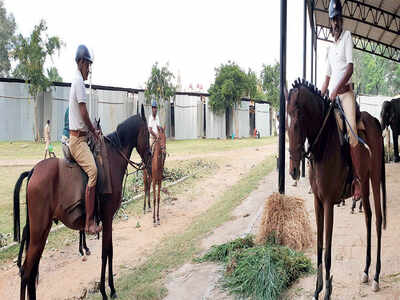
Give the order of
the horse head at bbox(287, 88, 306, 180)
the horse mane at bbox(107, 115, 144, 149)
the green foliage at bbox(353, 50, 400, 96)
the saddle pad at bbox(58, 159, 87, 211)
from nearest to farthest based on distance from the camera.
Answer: the horse head at bbox(287, 88, 306, 180) < the saddle pad at bbox(58, 159, 87, 211) < the horse mane at bbox(107, 115, 144, 149) < the green foliage at bbox(353, 50, 400, 96)

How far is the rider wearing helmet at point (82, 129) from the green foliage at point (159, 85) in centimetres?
2156

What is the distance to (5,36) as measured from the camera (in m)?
29.7

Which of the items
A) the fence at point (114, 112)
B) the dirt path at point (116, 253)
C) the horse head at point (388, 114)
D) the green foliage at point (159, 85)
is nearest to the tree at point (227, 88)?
the fence at point (114, 112)

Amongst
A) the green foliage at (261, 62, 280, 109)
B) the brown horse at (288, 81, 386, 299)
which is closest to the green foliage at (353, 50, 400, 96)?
the green foliage at (261, 62, 280, 109)

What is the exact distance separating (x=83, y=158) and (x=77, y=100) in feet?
2.36

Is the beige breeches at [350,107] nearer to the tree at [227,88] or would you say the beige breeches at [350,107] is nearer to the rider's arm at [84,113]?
the rider's arm at [84,113]

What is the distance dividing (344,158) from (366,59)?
50285mm

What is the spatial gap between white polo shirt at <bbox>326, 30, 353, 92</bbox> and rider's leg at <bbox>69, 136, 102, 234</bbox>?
3030mm

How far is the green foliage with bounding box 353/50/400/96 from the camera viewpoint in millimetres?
44438

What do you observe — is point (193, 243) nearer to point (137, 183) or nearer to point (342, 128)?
point (342, 128)

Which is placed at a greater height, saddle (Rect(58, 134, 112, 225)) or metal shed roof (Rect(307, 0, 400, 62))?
metal shed roof (Rect(307, 0, 400, 62))

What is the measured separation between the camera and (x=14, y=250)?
20.2 ft

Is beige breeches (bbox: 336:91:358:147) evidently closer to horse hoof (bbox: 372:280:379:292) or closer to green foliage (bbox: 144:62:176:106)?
horse hoof (bbox: 372:280:379:292)

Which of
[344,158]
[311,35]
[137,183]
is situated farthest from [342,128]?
[311,35]
